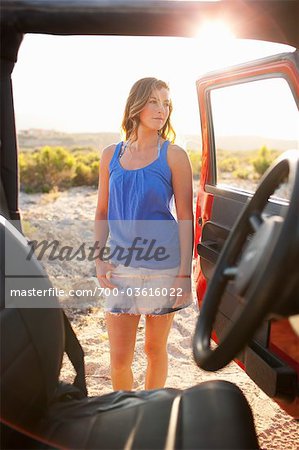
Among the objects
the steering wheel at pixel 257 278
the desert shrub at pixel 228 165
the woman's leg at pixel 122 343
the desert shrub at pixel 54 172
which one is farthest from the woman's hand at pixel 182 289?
the desert shrub at pixel 228 165

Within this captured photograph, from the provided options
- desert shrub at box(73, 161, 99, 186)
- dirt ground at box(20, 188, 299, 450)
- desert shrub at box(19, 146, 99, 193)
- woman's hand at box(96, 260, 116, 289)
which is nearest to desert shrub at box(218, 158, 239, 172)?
desert shrub at box(19, 146, 99, 193)

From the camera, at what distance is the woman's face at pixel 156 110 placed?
219 centimetres

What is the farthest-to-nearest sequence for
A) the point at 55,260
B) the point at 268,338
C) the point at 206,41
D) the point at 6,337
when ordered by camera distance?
the point at 55,260, the point at 268,338, the point at 206,41, the point at 6,337

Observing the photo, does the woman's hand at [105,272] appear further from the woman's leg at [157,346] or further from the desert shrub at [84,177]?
the desert shrub at [84,177]

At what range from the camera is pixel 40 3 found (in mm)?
1688

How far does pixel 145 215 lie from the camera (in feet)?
7.20

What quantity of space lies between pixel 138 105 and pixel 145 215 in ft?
1.43

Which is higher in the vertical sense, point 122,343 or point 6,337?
point 6,337

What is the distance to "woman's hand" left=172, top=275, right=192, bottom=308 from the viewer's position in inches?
87.6

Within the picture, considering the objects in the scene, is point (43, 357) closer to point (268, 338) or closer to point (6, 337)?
point (6, 337)

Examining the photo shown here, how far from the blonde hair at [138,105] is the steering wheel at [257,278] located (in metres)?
0.88

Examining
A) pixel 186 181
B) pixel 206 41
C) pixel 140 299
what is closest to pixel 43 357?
pixel 140 299

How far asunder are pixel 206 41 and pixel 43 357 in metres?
1.14

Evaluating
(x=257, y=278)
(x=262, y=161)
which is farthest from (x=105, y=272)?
(x=262, y=161)
